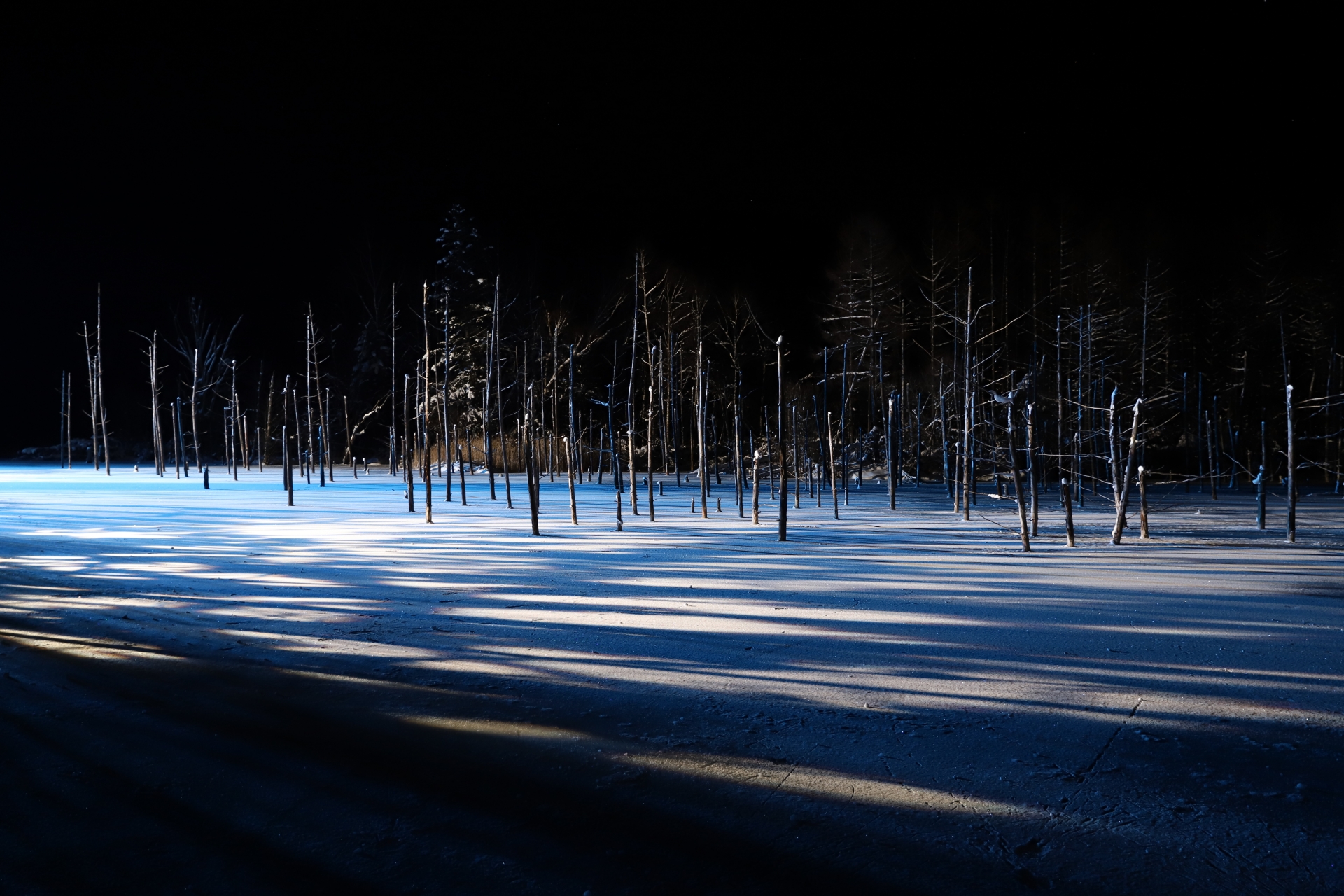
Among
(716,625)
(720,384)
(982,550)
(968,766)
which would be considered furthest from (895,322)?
(968,766)

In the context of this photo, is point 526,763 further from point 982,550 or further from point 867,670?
point 982,550

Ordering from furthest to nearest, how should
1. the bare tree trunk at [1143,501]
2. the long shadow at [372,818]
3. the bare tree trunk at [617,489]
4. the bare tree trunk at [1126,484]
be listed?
the bare tree trunk at [617,489] < the bare tree trunk at [1143,501] < the bare tree trunk at [1126,484] < the long shadow at [372,818]

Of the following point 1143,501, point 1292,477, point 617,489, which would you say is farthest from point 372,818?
point 617,489

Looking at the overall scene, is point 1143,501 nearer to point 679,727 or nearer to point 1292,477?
point 1292,477

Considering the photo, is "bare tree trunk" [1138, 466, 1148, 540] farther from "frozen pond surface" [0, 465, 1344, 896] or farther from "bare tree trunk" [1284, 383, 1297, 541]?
"frozen pond surface" [0, 465, 1344, 896]

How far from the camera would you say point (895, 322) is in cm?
3347

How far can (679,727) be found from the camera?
4238 mm

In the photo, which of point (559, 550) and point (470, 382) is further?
point (470, 382)

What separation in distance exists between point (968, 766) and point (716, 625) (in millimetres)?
3146

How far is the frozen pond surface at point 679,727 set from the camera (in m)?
2.90

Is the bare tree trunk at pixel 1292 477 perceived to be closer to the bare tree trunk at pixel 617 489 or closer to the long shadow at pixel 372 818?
the bare tree trunk at pixel 617 489

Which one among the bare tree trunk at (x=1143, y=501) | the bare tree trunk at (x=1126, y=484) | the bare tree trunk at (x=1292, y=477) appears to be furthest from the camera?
the bare tree trunk at (x=1143, y=501)

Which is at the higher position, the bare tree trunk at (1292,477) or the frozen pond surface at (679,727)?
the bare tree trunk at (1292,477)

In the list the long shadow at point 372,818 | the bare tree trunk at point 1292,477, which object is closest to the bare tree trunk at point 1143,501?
the bare tree trunk at point 1292,477
